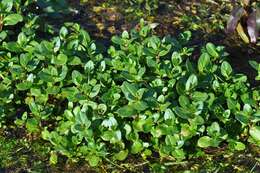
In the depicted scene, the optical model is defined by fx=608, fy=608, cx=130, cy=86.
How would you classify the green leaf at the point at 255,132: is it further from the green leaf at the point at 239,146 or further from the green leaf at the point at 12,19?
the green leaf at the point at 12,19

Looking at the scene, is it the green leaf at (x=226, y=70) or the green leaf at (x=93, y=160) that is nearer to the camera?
the green leaf at (x=93, y=160)

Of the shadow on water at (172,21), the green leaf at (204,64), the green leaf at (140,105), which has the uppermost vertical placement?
the green leaf at (204,64)

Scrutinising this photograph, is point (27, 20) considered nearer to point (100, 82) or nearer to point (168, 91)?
point (100, 82)

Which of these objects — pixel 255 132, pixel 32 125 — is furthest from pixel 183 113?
pixel 32 125

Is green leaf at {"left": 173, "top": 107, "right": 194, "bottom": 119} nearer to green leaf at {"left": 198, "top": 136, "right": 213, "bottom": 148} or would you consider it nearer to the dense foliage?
the dense foliage

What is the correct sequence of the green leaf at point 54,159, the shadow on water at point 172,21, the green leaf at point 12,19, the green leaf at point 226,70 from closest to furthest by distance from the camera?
the green leaf at point 54,159, the green leaf at point 226,70, the green leaf at point 12,19, the shadow on water at point 172,21

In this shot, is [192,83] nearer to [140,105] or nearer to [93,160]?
[140,105]

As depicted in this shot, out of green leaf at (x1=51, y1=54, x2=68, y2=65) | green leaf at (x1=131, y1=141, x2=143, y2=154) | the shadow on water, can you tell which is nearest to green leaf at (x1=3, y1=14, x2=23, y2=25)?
green leaf at (x1=51, y1=54, x2=68, y2=65)

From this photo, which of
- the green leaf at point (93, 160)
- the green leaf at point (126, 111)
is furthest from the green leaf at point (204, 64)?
the green leaf at point (93, 160)

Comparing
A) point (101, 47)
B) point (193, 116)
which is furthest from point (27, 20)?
point (193, 116)
